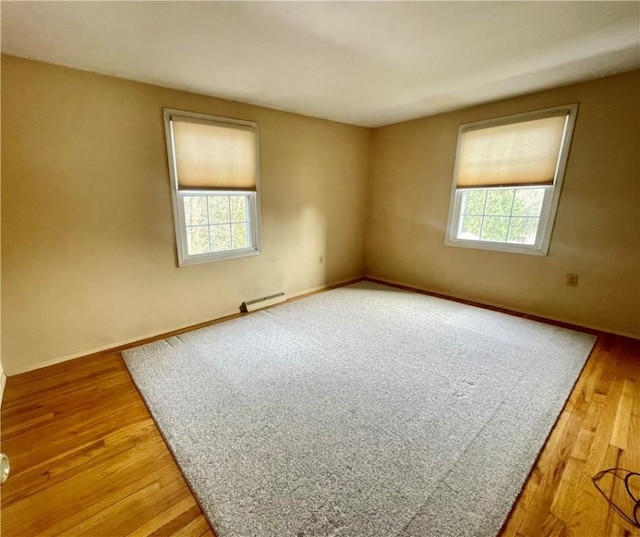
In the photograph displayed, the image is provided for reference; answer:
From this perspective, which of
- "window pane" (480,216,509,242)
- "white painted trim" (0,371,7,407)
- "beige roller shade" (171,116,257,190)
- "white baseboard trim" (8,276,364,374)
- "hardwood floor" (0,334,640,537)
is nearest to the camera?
"hardwood floor" (0,334,640,537)

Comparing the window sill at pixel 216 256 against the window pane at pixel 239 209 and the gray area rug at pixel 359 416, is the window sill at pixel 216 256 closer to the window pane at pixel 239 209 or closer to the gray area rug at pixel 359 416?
the window pane at pixel 239 209

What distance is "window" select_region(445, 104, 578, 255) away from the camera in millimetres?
2969

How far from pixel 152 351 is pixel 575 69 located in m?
4.33

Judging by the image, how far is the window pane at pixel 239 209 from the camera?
331cm

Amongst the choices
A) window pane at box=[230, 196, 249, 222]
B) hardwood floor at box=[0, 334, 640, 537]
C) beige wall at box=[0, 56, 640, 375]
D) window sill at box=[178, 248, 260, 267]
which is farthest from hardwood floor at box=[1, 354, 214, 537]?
window pane at box=[230, 196, 249, 222]

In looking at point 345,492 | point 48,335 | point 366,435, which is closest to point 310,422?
point 366,435

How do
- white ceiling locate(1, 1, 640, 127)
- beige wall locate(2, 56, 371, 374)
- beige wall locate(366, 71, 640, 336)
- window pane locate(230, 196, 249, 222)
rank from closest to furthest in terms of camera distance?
white ceiling locate(1, 1, 640, 127) → beige wall locate(2, 56, 371, 374) → beige wall locate(366, 71, 640, 336) → window pane locate(230, 196, 249, 222)

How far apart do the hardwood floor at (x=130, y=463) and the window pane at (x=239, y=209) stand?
6.18 feet

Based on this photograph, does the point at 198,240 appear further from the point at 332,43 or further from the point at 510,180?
the point at 510,180

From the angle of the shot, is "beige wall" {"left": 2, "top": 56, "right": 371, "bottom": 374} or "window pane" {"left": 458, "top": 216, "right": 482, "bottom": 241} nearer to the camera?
"beige wall" {"left": 2, "top": 56, "right": 371, "bottom": 374}

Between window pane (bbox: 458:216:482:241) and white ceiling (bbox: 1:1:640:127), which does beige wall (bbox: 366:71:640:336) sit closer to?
window pane (bbox: 458:216:482:241)

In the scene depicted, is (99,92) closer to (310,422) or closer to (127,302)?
(127,302)

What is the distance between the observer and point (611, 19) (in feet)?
5.68

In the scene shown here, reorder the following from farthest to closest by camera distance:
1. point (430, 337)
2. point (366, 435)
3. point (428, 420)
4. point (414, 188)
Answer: point (414, 188)
point (430, 337)
point (428, 420)
point (366, 435)
